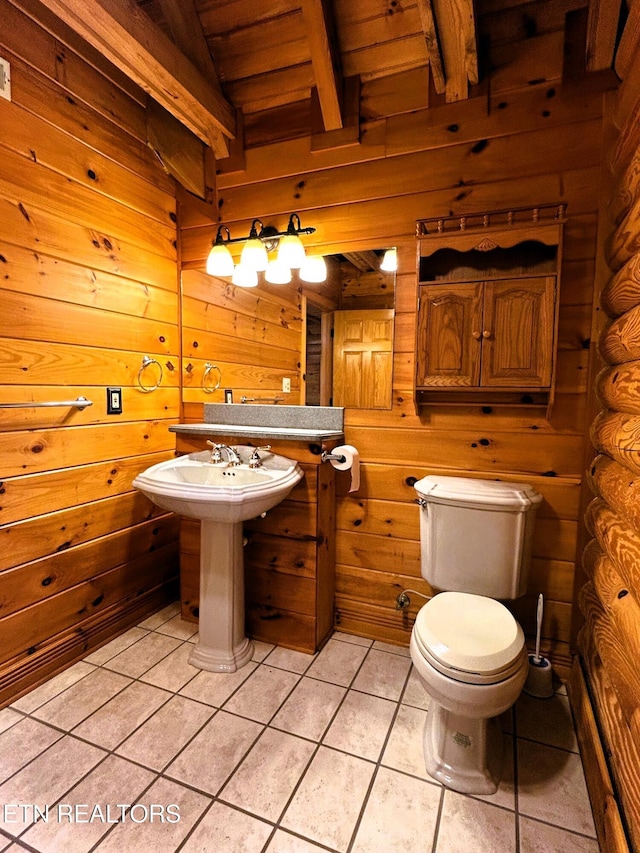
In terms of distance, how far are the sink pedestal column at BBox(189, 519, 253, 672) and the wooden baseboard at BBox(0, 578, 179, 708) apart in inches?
18.5

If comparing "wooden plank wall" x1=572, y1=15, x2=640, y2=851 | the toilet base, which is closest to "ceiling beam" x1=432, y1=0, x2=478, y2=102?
"wooden plank wall" x1=572, y1=15, x2=640, y2=851

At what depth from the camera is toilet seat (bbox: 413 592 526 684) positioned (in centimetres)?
118

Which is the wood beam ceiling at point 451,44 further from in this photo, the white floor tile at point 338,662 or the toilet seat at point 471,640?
the white floor tile at point 338,662

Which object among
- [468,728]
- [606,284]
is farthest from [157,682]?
[606,284]

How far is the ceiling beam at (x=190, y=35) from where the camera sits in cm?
185

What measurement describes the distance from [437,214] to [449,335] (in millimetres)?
535

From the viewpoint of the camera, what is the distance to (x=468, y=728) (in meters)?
1.29

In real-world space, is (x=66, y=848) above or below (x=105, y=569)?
below

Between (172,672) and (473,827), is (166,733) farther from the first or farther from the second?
(473,827)

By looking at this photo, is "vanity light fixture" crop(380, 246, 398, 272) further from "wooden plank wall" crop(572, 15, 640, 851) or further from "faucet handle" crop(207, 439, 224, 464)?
"faucet handle" crop(207, 439, 224, 464)

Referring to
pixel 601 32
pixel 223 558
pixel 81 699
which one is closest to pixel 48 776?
pixel 81 699

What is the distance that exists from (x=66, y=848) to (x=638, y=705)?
4.75 ft

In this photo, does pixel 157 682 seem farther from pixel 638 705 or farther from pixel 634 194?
pixel 634 194

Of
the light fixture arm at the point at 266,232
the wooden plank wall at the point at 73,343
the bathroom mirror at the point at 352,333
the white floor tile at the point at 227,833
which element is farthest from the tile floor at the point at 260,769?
the light fixture arm at the point at 266,232
